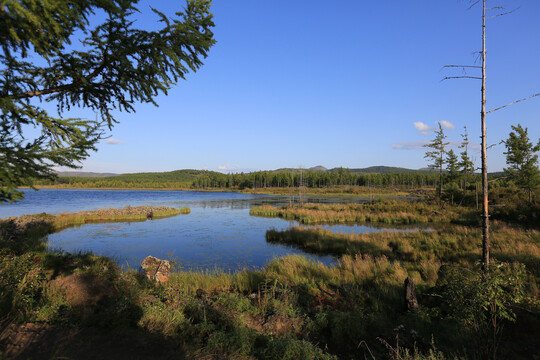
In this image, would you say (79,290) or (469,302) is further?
(79,290)

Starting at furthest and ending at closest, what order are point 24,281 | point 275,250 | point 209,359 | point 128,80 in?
point 275,250, point 24,281, point 128,80, point 209,359

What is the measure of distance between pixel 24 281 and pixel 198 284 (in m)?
5.08

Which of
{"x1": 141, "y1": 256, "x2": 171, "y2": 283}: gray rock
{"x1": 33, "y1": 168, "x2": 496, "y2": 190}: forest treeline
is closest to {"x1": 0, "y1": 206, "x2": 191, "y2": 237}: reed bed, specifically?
{"x1": 141, "y1": 256, "x2": 171, "y2": 283}: gray rock

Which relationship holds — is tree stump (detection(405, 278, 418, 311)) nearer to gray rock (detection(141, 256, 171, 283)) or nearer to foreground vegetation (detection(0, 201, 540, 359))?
foreground vegetation (detection(0, 201, 540, 359))

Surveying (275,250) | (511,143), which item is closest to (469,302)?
(275,250)

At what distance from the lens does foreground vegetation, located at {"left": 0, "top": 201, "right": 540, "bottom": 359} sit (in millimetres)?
4895

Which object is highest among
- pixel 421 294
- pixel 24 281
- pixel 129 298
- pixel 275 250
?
pixel 24 281

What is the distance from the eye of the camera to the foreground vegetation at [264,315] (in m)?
4.89

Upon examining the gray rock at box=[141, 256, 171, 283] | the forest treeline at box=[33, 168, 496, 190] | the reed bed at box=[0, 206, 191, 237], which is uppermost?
the forest treeline at box=[33, 168, 496, 190]

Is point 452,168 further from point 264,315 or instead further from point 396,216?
point 264,315

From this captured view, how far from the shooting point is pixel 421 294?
847cm

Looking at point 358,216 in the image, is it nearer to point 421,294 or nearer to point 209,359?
point 421,294

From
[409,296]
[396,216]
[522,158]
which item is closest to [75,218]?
[409,296]

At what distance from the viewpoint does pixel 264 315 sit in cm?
726
